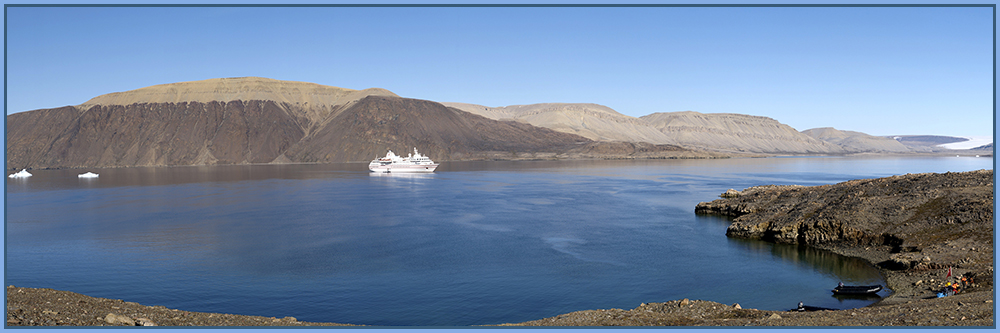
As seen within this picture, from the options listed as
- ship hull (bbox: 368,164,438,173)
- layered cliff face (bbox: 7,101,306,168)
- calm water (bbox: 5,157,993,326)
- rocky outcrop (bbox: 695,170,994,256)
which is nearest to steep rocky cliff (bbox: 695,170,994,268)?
rocky outcrop (bbox: 695,170,994,256)

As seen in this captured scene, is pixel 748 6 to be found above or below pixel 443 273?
above

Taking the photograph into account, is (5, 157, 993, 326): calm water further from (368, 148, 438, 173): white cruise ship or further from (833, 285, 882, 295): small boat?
(368, 148, 438, 173): white cruise ship

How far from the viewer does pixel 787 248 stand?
29.7 m

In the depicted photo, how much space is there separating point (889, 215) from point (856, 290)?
1042cm

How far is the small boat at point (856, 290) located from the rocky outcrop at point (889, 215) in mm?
3380

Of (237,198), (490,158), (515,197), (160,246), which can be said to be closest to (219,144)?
(490,158)

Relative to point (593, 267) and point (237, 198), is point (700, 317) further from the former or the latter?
point (237, 198)

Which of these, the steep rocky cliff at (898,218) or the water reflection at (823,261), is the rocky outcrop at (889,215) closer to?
the steep rocky cliff at (898,218)

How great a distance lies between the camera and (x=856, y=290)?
2031cm

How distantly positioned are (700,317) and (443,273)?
12.1 metres

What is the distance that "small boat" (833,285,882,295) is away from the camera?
65.8ft

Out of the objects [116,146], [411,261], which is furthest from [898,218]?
[116,146]

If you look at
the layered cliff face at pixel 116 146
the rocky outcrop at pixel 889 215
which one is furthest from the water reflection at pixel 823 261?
the layered cliff face at pixel 116 146

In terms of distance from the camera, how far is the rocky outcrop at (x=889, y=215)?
80.8ft
